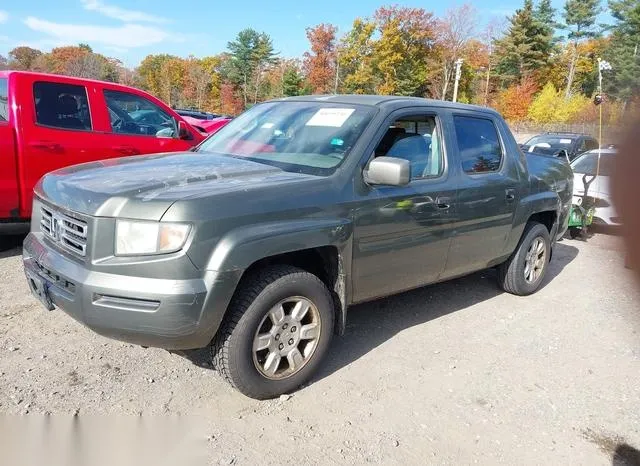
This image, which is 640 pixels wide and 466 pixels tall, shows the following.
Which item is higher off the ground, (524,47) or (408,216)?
(524,47)

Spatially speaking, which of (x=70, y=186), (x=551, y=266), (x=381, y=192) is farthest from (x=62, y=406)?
(x=551, y=266)

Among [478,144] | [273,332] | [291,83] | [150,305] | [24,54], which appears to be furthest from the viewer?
[24,54]

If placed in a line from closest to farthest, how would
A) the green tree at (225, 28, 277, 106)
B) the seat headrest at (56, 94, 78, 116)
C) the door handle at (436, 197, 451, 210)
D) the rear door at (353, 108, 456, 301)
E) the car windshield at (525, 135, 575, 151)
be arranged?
1. the rear door at (353, 108, 456, 301)
2. the door handle at (436, 197, 451, 210)
3. the seat headrest at (56, 94, 78, 116)
4. the car windshield at (525, 135, 575, 151)
5. the green tree at (225, 28, 277, 106)

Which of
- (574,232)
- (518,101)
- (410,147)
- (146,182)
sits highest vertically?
(518,101)

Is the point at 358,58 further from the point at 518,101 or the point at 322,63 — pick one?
the point at 518,101

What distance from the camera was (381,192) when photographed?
11.6 feet

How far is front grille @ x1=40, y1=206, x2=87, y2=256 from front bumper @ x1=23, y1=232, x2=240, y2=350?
0.38 feet

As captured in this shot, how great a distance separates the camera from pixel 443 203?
3.99 m

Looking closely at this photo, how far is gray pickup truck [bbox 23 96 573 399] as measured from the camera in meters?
2.73

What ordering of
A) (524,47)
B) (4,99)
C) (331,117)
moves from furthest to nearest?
(524,47), (4,99), (331,117)

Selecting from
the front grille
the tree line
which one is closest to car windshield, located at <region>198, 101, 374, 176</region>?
the front grille

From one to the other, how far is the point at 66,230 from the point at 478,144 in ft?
11.0

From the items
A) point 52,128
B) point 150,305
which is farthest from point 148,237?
point 52,128

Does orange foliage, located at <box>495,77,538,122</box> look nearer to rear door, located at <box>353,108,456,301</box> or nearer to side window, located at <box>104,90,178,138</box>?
side window, located at <box>104,90,178,138</box>
